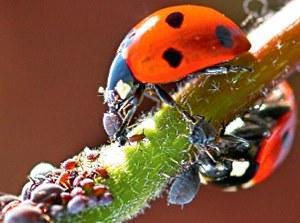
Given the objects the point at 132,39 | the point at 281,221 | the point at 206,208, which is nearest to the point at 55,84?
the point at 206,208

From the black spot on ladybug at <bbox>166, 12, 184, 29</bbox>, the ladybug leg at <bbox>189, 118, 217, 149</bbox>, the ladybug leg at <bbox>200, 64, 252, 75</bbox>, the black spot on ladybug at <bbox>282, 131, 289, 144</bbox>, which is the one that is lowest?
the black spot on ladybug at <bbox>282, 131, 289, 144</bbox>

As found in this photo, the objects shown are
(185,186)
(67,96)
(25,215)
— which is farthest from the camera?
(67,96)

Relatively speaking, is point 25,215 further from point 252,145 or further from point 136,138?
point 252,145


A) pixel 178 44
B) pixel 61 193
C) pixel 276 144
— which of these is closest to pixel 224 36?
pixel 178 44

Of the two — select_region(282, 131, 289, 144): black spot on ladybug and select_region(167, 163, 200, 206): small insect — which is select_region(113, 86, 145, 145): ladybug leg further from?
select_region(282, 131, 289, 144): black spot on ladybug

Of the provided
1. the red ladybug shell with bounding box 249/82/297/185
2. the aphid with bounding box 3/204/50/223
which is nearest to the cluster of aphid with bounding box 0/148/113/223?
the aphid with bounding box 3/204/50/223

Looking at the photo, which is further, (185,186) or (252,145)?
(252,145)

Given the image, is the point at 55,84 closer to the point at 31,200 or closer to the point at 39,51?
the point at 39,51
